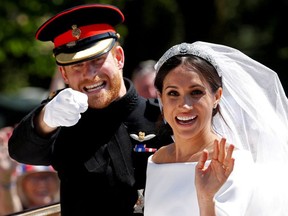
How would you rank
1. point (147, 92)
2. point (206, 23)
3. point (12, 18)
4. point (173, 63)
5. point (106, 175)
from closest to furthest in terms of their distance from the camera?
point (173, 63) → point (106, 175) → point (147, 92) → point (12, 18) → point (206, 23)

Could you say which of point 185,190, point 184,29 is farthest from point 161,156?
point 184,29

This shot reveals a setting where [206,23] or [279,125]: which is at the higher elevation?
[206,23]

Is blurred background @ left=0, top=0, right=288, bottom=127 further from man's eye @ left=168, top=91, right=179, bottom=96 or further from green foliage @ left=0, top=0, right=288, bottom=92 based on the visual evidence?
man's eye @ left=168, top=91, right=179, bottom=96

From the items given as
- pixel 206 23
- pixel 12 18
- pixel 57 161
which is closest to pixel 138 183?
pixel 57 161

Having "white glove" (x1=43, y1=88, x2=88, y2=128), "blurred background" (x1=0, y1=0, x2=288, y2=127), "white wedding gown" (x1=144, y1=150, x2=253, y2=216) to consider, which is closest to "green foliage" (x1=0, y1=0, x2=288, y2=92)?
"blurred background" (x1=0, y1=0, x2=288, y2=127)

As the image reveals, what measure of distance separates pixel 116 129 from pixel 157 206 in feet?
2.43

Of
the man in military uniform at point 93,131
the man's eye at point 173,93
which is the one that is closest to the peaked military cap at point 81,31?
the man in military uniform at point 93,131

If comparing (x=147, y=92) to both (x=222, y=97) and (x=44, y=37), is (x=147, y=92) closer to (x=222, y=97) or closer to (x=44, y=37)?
(x=44, y=37)

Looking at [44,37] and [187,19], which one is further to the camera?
[187,19]

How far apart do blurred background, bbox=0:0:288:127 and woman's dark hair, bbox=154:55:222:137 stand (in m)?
8.41

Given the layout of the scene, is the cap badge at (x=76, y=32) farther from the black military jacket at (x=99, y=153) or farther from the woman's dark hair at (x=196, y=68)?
the woman's dark hair at (x=196, y=68)

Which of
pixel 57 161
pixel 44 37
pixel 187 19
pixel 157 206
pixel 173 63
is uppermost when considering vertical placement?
pixel 187 19

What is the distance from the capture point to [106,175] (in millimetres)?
4367

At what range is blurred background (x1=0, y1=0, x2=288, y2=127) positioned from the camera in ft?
42.2
